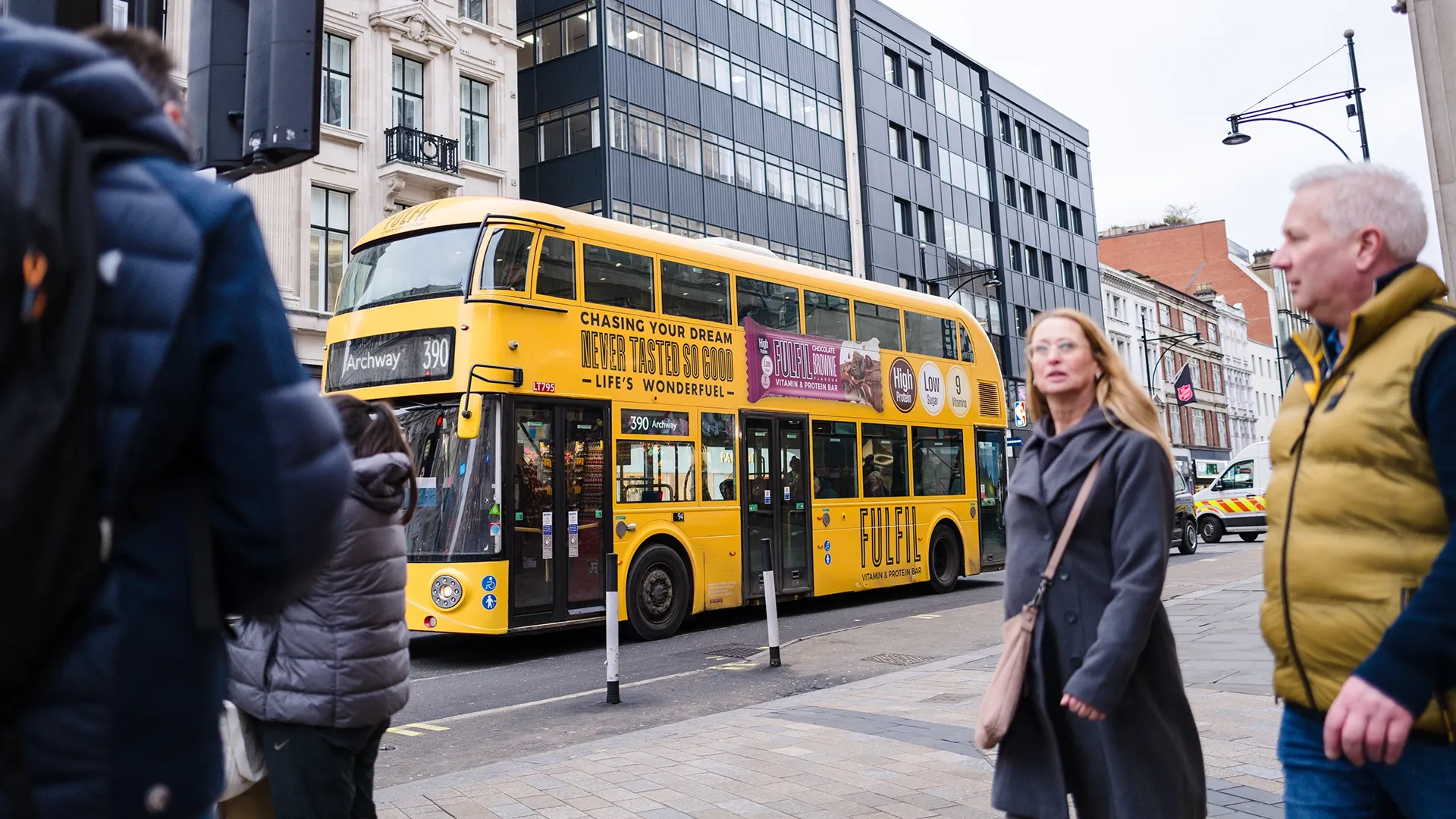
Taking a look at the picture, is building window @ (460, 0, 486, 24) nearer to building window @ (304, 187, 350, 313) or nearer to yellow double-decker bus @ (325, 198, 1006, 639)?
building window @ (304, 187, 350, 313)

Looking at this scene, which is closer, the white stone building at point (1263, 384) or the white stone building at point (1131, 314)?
the white stone building at point (1131, 314)

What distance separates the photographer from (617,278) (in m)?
12.2

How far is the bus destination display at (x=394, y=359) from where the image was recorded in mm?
10664

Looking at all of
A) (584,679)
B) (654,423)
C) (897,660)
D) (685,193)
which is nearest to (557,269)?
(654,423)

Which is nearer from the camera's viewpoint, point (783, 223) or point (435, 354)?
point (435, 354)

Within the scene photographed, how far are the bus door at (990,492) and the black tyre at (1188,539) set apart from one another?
865 centimetres

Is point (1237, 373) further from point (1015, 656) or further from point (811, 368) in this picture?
point (1015, 656)

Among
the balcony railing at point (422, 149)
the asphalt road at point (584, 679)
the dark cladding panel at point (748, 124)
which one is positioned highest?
the dark cladding panel at point (748, 124)

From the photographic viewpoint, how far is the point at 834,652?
1043 centimetres

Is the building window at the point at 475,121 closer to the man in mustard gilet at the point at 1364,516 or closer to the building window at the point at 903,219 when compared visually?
the building window at the point at 903,219

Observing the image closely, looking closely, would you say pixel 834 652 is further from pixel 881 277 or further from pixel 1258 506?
pixel 881 277

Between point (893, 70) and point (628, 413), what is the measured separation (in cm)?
3536

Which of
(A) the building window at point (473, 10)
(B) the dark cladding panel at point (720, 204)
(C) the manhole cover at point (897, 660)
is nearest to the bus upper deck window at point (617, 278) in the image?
(C) the manhole cover at point (897, 660)

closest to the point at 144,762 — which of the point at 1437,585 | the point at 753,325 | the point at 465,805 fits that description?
the point at 1437,585
